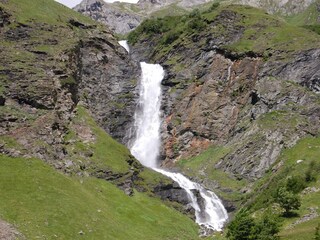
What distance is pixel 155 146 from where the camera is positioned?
3450 inches

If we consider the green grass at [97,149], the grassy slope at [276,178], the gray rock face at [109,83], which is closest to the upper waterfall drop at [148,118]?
the gray rock face at [109,83]

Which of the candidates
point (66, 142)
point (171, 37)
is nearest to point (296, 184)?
point (66, 142)

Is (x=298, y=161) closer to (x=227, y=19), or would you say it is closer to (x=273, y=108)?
(x=273, y=108)

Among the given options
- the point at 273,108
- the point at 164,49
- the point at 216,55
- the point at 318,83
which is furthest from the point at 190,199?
the point at 164,49

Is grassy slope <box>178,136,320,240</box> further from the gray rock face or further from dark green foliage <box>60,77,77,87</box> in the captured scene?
dark green foliage <box>60,77,77,87</box>

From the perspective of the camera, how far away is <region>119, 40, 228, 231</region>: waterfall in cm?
6325

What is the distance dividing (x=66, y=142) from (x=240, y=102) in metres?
41.5

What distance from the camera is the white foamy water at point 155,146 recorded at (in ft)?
208

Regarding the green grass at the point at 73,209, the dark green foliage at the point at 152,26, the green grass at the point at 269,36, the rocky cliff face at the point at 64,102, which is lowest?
the green grass at the point at 73,209

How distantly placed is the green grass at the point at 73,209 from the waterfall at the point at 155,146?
6.10 m

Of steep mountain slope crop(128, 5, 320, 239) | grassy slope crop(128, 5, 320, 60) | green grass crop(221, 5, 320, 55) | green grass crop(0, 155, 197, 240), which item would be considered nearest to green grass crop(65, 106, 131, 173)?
green grass crop(0, 155, 197, 240)

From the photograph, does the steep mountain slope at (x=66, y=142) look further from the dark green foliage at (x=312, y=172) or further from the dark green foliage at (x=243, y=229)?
the dark green foliage at (x=312, y=172)

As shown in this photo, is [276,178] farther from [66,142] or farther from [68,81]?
[68,81]

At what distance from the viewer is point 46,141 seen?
182 feet
